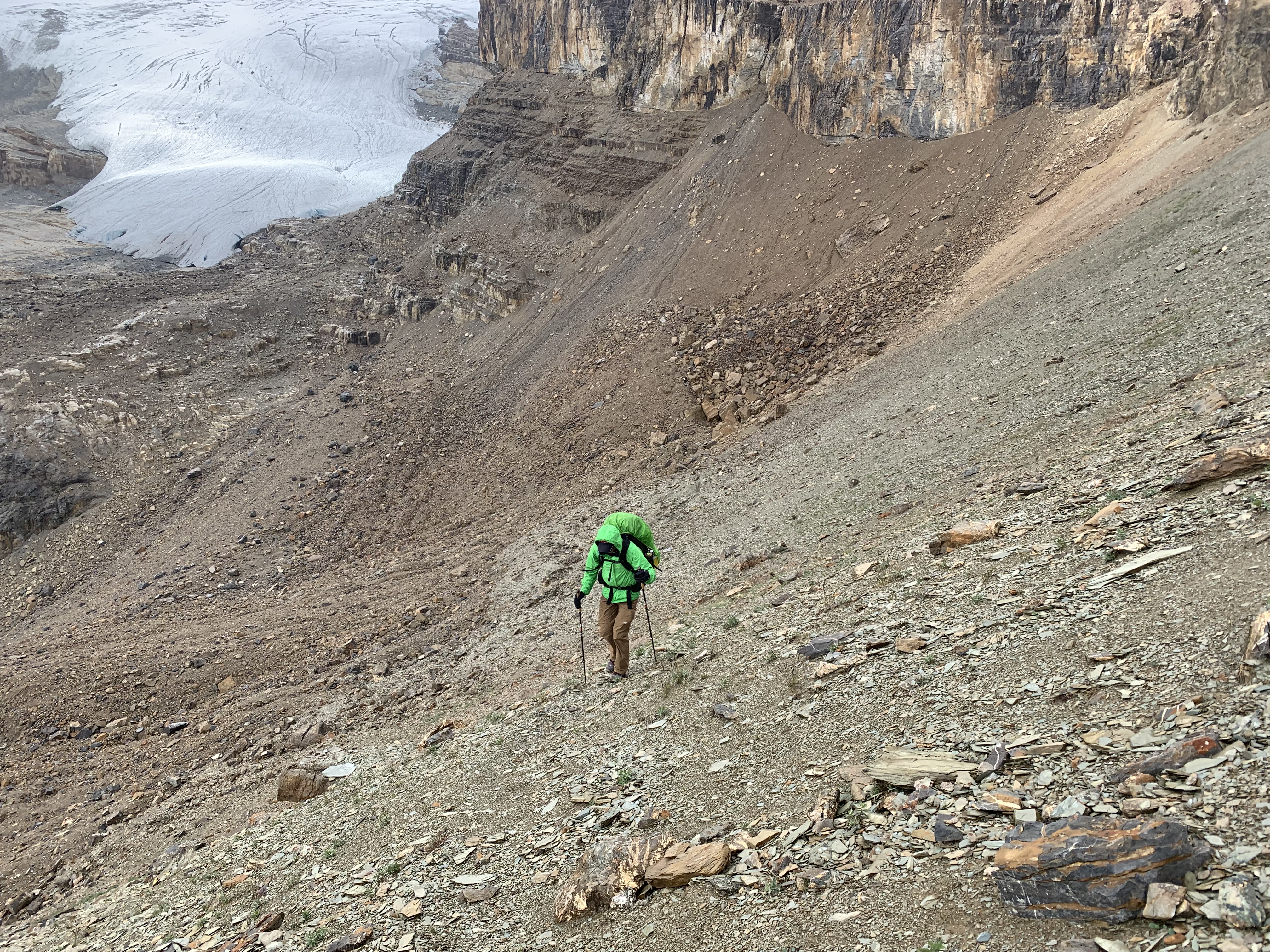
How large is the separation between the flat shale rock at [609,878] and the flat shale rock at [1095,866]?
1.77 metres

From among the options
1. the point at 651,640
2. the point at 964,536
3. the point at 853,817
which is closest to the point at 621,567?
the point at 651,640

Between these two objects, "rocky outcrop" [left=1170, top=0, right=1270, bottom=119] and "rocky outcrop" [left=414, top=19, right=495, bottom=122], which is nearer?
"rocky outcrop" [left=1170, top=0, right=1270, bottom=119]

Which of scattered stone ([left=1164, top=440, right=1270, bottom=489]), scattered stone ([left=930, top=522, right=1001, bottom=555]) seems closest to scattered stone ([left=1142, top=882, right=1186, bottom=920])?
scattered stone ([left=1164, top=440, right=1270, bottom=489])

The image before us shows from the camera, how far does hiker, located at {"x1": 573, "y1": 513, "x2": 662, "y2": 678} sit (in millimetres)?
7812

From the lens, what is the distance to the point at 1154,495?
21.5ft

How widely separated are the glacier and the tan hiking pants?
35.0 m

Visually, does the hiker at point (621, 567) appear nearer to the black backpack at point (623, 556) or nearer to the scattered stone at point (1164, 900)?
the black backpack at point (623, 556)

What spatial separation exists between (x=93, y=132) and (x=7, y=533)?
41206mm

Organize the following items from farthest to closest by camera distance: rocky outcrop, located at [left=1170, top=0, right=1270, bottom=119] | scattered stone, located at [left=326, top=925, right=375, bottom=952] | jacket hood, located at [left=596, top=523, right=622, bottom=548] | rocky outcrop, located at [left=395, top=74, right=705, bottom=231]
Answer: rocky outcrop, located at [left=395, top=74, right=705, bottom=231], rocky outcrop, located at [left=1170, top=0, right=1270, bottom=119], jacket hood, located at [left=596, top=523, right=622, bottom=548], scattered stone, located at [left=326, top=925, right=375, bottom=952]

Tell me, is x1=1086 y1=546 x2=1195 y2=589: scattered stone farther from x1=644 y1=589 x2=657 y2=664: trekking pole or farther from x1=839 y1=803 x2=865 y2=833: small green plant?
x1=644 y1=589 x2=657 y2=664: trekking pole

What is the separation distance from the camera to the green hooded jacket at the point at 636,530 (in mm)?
7801

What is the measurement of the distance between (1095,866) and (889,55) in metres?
21.3

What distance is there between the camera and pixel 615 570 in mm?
7902

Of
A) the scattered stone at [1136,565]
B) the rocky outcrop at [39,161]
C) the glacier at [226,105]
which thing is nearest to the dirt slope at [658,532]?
the scattered stone at [1136,565]
